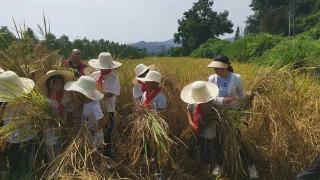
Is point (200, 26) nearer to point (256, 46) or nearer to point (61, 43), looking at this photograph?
point (256, 46)

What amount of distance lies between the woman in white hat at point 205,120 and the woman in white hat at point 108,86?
88 centimetres

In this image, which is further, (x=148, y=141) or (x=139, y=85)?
(x=139, y=85)

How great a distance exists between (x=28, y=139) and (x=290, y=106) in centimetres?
335

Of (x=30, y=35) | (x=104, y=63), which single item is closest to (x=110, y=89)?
(x=104, y=63)

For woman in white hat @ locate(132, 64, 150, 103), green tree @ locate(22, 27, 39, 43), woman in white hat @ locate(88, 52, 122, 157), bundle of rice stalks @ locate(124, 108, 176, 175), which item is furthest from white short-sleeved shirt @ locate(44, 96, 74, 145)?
green tree @ locate(22, 27, 39, 43)

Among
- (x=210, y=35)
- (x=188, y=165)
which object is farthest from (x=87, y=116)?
(x=210, y=35)

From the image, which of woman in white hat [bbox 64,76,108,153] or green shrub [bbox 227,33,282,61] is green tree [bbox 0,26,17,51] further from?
green shrub [bbox 227,33,282,61]

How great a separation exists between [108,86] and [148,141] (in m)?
0.97

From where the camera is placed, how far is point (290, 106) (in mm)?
6660

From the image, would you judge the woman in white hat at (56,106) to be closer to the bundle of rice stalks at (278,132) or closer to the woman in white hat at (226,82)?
the woman in white hat at (226,82)

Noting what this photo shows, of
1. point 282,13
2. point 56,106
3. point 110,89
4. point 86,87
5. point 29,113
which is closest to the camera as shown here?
point 86,87

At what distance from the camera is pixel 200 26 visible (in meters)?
61.0

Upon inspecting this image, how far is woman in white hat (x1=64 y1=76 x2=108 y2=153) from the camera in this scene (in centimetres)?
535

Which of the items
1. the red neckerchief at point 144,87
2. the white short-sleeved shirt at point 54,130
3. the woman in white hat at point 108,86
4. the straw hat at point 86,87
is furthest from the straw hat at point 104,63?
the straw hat at point 86,87
